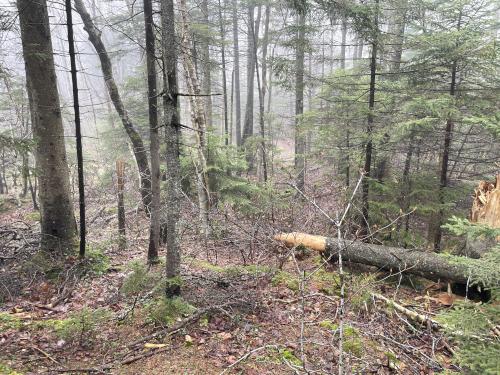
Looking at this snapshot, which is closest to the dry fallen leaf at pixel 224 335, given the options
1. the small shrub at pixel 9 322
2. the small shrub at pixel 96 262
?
the small shrub at pixel 9 322

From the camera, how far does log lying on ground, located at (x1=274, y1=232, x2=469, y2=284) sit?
22.6ft

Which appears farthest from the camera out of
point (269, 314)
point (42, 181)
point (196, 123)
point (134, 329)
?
point (196, 123)

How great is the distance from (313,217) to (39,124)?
293 inches

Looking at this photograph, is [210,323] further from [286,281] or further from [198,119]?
[198,119]

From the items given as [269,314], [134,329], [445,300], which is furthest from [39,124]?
[445,300]

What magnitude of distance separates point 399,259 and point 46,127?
25.6 feet

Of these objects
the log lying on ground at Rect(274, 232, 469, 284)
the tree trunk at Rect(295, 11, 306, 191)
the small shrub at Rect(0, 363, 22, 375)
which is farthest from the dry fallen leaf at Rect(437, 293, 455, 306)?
the small shrub at Rect(0, 363, 22, 375)

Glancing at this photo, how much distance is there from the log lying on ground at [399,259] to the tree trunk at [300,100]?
436 cm

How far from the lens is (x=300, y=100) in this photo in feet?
48.2

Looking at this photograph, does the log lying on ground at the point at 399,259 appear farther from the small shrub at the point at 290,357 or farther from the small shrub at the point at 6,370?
the small shrub at the point at 6,370

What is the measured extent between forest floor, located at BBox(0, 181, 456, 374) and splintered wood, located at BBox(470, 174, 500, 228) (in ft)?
6.00

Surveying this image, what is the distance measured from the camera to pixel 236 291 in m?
5.66

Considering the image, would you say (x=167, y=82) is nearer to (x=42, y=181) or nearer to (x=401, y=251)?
(x=42, y=181)

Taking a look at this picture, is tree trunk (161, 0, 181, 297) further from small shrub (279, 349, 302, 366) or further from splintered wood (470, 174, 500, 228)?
splintered wood (470, 174, 500, 228)
